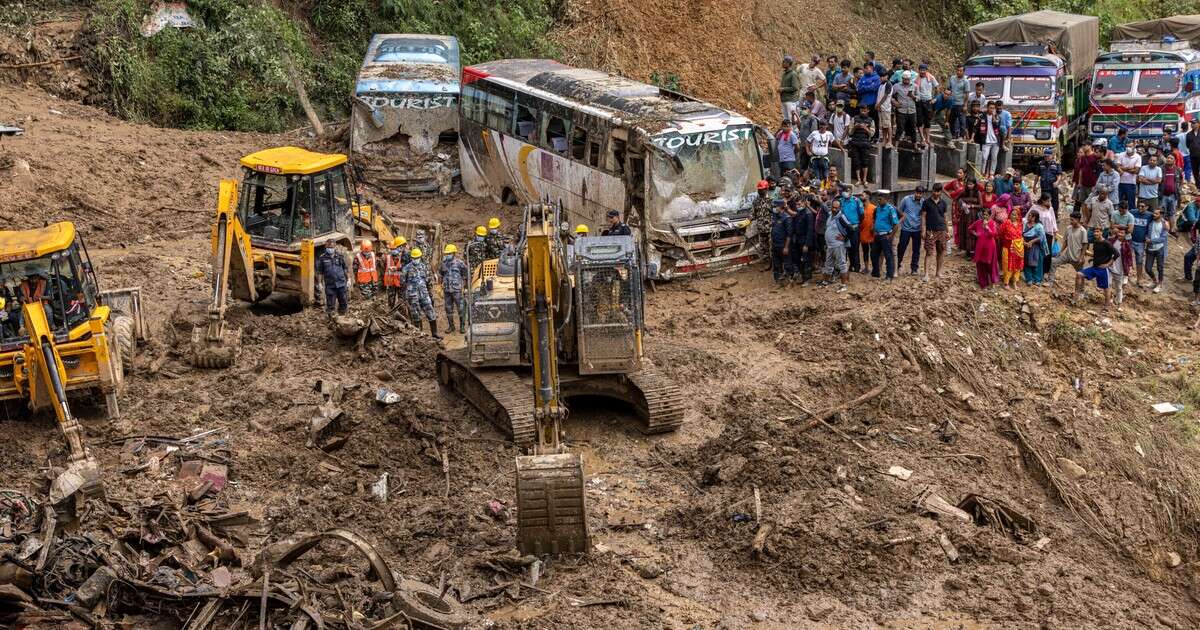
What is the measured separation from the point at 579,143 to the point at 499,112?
249 cm

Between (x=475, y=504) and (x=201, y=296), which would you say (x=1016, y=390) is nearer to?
(x=475, y=504)

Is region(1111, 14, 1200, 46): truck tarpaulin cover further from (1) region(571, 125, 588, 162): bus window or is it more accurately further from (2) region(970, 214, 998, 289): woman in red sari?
(1) region(571, 125, 588, 162): bus window

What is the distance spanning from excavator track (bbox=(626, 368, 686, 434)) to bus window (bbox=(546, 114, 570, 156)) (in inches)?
272

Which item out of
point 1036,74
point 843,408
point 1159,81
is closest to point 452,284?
point 843,408

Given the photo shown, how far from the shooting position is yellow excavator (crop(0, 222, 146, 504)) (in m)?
14.2

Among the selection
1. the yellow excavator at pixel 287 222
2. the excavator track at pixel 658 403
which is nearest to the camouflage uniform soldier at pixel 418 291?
the yellow excavator at pixel 287 222

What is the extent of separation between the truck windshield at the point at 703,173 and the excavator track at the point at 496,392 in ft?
15.2

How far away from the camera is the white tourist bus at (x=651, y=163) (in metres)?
19.3

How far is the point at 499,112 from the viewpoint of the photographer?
891 inches

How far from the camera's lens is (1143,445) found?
15.6 metres

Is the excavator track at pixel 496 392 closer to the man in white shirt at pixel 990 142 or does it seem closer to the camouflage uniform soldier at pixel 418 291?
the camouflage uniform soldier at pixel 418 291

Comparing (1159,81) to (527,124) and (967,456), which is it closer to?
(527,124)

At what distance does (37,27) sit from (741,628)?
2102 centimetres

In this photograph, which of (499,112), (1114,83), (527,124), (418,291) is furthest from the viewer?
(1114,83)
